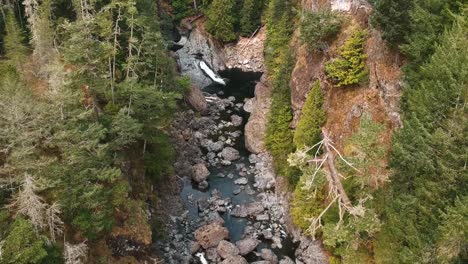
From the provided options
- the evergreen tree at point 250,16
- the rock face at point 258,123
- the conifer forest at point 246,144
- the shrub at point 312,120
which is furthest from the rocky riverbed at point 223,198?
the evergreen tree at point 250,16

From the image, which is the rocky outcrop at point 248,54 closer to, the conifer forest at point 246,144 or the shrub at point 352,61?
the conifer forest at point 246,144

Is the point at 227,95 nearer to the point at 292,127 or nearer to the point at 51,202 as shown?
the point at 292,127

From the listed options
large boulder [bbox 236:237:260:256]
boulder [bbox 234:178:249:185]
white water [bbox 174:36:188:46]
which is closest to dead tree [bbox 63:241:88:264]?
large boulder [bbox 236:237:260:256]

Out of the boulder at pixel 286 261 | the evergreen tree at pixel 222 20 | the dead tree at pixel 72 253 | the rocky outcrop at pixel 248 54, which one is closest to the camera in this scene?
the dead tree at pixel 72 253

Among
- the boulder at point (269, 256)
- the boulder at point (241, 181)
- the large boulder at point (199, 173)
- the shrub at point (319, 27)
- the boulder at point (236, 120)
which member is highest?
the shrub at point (319, 27)

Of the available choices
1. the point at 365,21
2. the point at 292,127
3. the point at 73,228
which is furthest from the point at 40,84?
the point at 365,21
